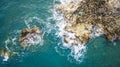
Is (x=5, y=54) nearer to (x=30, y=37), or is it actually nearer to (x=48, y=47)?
(x=30, y=37)

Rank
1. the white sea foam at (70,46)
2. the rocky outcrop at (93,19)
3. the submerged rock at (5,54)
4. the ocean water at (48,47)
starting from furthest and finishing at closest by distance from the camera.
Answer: the rocky outcrop at (93,19) → the submerged rock at (5,54) → the white sea foam at (70,46) → the ocean water at (48,47)

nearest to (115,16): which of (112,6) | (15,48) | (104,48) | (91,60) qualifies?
(112,6)

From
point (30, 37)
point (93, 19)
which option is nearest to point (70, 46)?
point (93, 19)

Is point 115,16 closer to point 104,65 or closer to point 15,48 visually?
point 104,65

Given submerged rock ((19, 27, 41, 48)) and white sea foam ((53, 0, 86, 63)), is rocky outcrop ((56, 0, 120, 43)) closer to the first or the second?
white sea foam ((53, 0, 86, 63))

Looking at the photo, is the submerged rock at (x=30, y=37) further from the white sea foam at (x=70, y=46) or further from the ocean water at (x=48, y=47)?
→ the white sea foam at (x=70, y=46)

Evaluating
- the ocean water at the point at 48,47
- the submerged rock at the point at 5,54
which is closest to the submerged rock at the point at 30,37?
the ocean water at the point at 48,47
